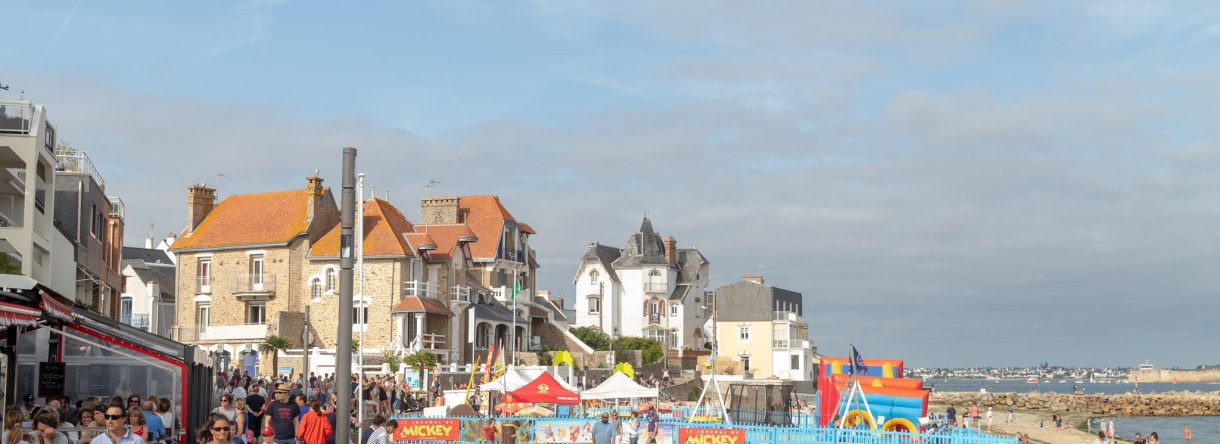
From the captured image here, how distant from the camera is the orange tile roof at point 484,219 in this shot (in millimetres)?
65000

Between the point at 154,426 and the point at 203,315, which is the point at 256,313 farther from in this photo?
the point at 154,426

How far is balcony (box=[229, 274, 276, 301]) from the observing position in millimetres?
53250

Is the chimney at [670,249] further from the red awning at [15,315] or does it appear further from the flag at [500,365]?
the red awning at [15,315]

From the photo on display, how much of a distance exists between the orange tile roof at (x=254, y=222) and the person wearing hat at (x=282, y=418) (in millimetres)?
37278

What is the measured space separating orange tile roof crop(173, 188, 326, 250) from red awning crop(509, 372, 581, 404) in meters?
29.3

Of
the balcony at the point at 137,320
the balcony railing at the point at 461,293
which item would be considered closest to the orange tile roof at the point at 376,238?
the balcony railing at the point at 461,293

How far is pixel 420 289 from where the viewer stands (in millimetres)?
53719

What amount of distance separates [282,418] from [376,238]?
37.4 m

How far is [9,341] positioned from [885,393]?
55.9 ft

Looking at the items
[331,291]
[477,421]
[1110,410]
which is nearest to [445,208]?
[331,291]

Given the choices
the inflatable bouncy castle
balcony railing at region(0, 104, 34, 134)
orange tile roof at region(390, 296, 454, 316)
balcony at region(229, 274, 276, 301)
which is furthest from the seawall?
balcony railing at region(0, 104, 34, 134)

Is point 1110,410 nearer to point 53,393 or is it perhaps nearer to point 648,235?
point 648,235

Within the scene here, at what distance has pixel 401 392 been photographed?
33.1 metres

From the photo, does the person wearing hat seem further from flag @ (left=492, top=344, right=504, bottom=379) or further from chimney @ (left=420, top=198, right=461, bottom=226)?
chimney @ (left=420, top=198, right=461, bottom=226)
